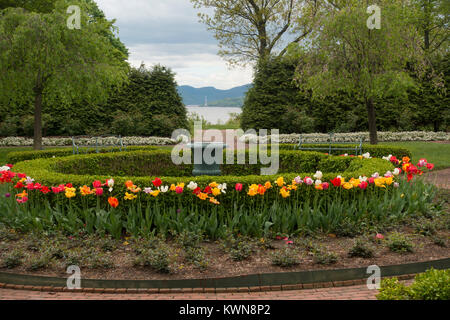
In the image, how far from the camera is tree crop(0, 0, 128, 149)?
12.2 metres

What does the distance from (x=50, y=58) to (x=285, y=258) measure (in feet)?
36.8

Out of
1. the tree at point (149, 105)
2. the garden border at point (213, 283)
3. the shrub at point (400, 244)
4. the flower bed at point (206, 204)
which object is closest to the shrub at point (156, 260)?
the garden border at point (213, 283)

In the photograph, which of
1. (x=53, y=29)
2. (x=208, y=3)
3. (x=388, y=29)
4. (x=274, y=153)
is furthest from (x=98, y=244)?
(x=208, y=3)

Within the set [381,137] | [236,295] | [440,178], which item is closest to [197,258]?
[236,295]

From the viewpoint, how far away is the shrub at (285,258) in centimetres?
382

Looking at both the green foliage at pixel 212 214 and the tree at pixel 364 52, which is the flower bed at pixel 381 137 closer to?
the tree at pixel 364 52

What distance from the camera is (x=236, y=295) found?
11.3ft

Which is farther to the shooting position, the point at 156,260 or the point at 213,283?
the point at 156,260

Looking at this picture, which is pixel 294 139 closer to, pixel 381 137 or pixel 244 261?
pixel 381 137

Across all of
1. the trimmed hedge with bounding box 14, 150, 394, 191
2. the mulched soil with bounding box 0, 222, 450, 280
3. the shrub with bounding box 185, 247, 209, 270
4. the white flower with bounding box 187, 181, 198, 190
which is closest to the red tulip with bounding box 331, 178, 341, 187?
the mulched soil with bounding box 0, 222, 450, 280

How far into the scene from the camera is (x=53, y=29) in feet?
40.4

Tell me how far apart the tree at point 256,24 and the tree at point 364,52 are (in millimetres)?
11125

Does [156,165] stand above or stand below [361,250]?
above

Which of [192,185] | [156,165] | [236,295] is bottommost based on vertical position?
[236,295]
